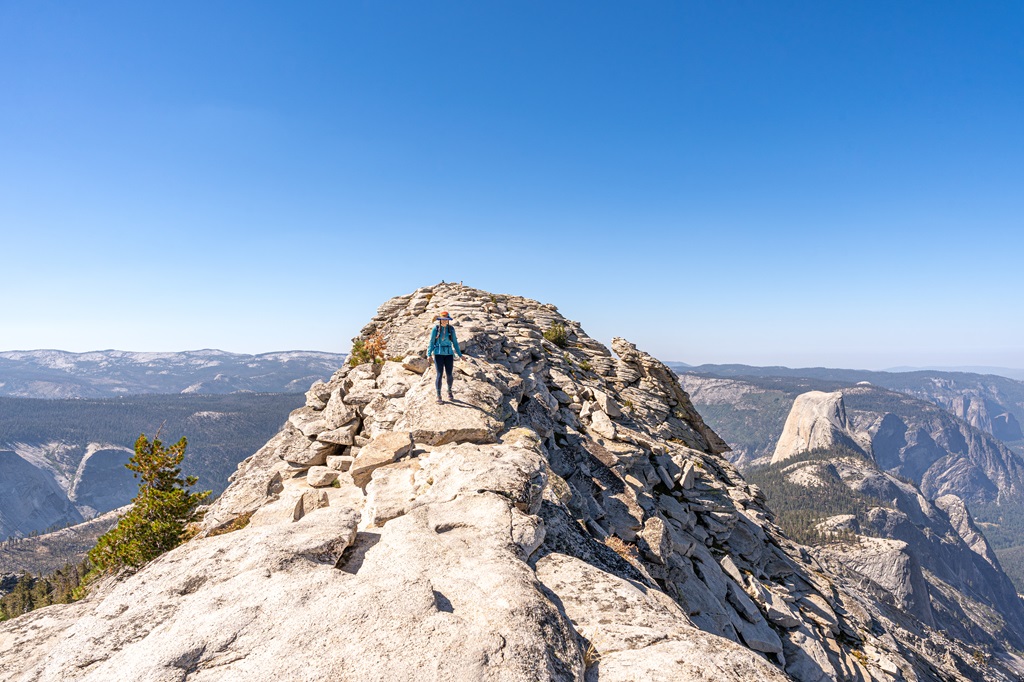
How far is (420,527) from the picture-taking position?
31.0 feet

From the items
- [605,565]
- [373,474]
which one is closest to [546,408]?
[373,474]

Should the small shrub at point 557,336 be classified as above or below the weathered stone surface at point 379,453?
above

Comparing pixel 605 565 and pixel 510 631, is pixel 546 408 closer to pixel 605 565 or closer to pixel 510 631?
pixel 605 565

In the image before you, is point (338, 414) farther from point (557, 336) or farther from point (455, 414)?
point (557, 336)

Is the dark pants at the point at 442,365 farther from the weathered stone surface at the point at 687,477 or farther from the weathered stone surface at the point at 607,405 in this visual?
the weathered stone surface at the point at 687,477

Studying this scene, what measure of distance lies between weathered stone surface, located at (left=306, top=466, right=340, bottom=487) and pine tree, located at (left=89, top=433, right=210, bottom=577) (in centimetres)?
475

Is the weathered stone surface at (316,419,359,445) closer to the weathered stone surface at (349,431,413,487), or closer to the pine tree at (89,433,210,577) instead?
the weathered stone surface at (349,431,413,487)

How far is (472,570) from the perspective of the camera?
791 centimetres

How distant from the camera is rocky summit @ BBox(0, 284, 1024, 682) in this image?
20.4ft

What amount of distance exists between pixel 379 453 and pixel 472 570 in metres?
7.96

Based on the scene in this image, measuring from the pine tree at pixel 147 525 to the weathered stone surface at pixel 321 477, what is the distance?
4.75 metres

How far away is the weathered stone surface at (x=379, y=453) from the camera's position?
14602 millimetres

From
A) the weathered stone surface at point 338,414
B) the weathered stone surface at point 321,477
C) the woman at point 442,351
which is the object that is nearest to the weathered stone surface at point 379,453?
the weathered stone surface at point 321,477

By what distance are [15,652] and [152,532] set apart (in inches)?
372
